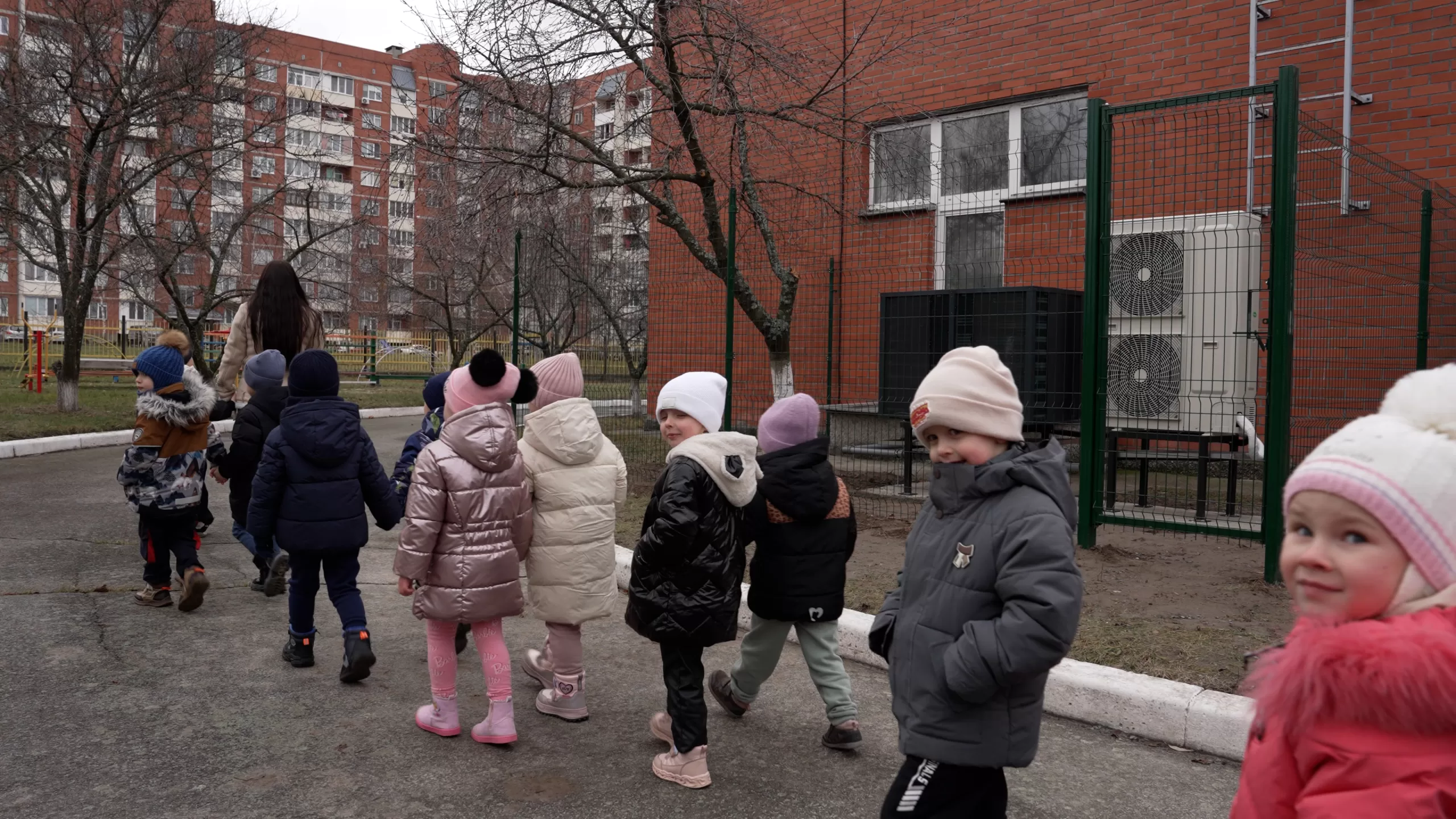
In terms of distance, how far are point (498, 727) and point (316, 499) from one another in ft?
4.77

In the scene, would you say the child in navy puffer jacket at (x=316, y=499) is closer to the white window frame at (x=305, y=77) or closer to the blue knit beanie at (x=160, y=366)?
the blue knit beanie at (x=160, y=366)

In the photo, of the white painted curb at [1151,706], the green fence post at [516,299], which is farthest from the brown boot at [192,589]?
the green fence post at [516,299]

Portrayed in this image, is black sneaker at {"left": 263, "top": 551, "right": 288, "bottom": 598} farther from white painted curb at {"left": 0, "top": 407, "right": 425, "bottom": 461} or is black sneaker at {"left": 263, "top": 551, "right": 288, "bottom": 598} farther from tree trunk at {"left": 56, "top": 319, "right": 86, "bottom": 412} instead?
tree trunk at {"left": 56, "top": 319, "right": 86, "bottom": 412}

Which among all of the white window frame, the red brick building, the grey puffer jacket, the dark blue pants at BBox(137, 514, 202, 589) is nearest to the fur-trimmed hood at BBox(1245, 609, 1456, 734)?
the grey puffer jacket

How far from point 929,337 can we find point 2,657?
6332mm

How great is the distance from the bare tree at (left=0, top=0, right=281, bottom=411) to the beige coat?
10024 millimetres

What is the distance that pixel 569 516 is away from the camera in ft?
14.5

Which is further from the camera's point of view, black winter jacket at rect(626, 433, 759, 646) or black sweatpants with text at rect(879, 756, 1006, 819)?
black winter jacket at rect(626, 433, 759, 646)

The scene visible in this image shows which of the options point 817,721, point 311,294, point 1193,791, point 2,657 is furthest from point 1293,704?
point 311,294

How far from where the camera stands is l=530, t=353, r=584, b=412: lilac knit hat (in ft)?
14.6

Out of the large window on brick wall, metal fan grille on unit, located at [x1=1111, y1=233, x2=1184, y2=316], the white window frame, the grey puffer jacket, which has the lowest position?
the grey puffer jacket

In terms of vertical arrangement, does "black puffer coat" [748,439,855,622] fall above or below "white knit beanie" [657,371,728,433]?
below

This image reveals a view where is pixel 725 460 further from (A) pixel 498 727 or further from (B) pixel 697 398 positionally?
(A) pixel 498 727

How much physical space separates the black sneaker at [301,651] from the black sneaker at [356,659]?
0.27 meters
